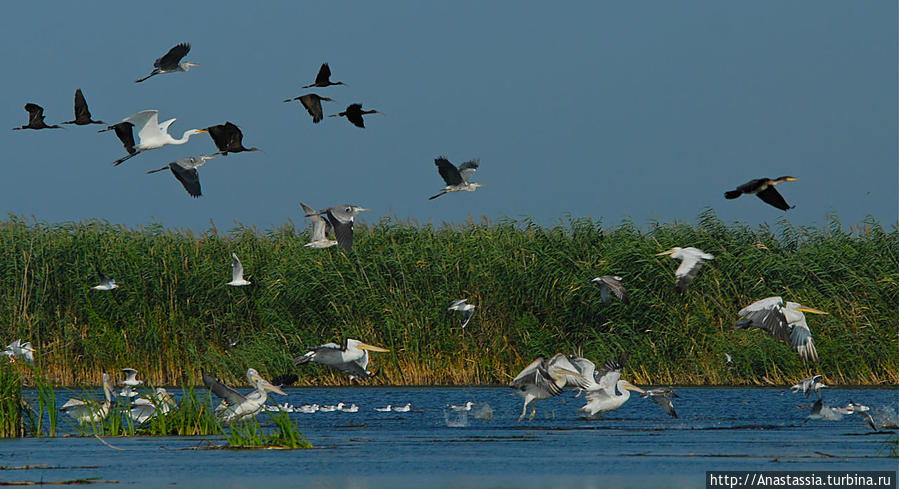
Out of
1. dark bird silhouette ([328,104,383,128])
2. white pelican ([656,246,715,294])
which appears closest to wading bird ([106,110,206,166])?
dark bird silhouette ([328,104,383,128])

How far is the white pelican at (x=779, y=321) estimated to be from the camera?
15125 millimetres

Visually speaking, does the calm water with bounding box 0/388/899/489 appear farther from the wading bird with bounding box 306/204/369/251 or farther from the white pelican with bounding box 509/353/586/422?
the wading bird with bounding box 306/204/369/251

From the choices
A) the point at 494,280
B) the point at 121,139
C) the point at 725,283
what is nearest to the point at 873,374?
the point at 725,283

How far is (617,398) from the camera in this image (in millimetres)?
15414

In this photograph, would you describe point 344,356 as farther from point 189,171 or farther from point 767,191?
point 767,191

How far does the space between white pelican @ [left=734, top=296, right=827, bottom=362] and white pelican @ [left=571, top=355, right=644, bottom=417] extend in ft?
5.14

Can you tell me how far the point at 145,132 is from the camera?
656 inches

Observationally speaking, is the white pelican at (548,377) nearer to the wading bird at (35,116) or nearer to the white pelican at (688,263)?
the white pelican at (688,263)

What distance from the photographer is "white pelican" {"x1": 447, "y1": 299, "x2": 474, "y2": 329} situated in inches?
779

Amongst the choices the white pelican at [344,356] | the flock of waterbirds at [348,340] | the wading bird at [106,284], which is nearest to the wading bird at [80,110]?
the flock of waterbirds at [348,340]

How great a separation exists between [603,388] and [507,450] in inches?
85.1

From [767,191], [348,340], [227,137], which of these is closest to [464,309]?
[348,340]

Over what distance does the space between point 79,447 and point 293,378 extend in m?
3.22

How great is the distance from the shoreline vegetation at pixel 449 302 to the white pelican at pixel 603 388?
4724mm
